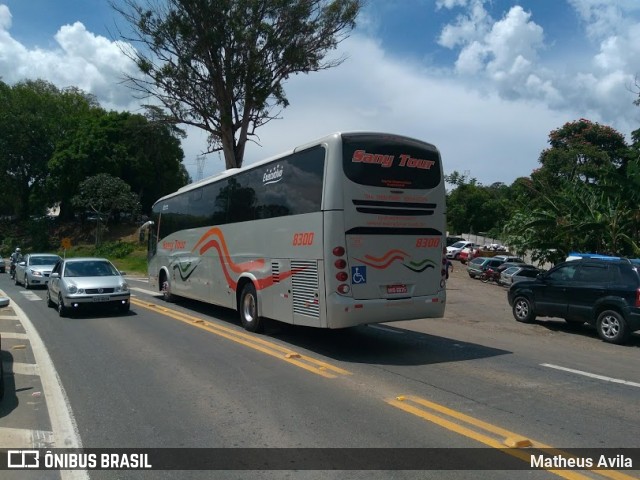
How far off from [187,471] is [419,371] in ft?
14.7

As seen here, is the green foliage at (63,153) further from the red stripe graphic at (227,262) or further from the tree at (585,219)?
the red stripe graphic at (227,262)

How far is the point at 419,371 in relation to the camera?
8477 mm

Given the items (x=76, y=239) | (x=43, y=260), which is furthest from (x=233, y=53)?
Result: (x=76, y=239)

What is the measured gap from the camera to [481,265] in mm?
34781

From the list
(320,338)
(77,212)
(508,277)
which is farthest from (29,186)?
(320,338)

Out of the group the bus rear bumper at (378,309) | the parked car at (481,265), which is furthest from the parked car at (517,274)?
the bus rear bumper at (378,309)

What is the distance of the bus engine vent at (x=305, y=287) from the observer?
952 centimetres

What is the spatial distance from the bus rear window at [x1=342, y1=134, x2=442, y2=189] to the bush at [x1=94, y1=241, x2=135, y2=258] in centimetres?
3901

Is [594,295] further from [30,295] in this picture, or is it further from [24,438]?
[30,295]

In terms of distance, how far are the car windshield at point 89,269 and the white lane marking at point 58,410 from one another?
5.21 m

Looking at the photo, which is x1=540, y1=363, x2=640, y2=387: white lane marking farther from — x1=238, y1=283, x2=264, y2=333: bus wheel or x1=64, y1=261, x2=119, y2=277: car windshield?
x1=64, y1=261, x2=119, y2=277: car windshield

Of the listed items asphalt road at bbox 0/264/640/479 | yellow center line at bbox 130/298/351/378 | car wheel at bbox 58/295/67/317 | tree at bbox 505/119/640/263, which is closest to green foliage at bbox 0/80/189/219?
tree at bbox 505/119/640/263

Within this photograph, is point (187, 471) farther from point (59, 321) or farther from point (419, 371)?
point (59, 321)

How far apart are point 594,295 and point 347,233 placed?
6.85 meters
